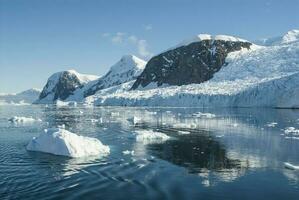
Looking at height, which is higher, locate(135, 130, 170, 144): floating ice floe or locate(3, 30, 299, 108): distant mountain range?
locate(3, 30, 299, 108): distant mountain range

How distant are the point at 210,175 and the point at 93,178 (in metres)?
6.19

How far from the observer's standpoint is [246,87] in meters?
109

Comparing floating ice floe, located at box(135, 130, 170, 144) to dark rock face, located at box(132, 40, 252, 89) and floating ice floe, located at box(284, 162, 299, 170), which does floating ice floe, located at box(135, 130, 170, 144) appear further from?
dark rock face, located at box(132, 40, 252, 89)

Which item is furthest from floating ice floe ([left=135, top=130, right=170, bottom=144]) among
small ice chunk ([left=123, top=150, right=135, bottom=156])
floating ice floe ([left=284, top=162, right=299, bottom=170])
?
floating ice floe ([left=284, top=162, right=299, bottom=170])

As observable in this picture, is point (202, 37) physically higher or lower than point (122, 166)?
higher

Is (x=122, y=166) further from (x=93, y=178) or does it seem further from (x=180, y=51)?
(x=180, y=51)

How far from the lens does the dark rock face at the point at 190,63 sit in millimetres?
157000

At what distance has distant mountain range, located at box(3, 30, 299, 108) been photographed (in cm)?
9938

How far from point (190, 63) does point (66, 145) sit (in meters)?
141

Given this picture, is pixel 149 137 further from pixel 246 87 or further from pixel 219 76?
pixel 219 76

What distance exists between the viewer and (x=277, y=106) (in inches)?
3745

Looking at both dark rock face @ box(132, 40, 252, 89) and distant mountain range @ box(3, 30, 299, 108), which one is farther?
dark rock face @ box(132, 40, 252, 89)

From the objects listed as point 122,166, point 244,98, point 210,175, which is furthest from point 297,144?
point 244,98

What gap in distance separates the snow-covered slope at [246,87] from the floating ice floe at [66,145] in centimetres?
7005
